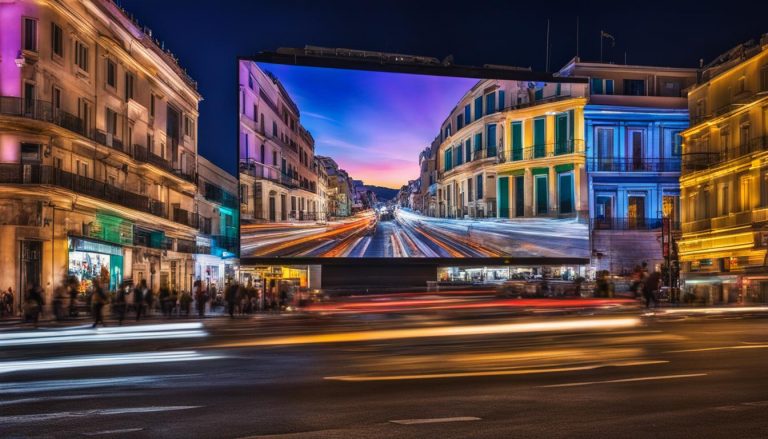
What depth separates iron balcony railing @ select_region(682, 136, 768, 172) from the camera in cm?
4281

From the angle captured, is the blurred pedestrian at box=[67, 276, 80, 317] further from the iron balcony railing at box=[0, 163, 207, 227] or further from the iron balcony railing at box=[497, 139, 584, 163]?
the iron balcony railing at box=[497, 139, 584, 163]

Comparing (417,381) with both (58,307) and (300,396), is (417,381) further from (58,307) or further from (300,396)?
(58,307)

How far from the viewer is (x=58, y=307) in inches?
1185

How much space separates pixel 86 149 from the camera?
132ft

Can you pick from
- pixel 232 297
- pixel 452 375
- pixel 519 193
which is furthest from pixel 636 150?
pixel 452 375

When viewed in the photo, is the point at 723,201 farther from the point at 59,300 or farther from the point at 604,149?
the point at 59,300

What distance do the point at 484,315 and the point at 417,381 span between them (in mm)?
14650

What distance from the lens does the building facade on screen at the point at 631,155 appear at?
2170 inches

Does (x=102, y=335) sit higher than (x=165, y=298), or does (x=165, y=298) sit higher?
(x=165, y=298)

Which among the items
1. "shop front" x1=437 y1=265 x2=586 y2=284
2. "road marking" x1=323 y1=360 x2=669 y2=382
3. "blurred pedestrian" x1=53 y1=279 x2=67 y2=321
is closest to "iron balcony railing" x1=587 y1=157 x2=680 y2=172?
"shop front" x1=437 y1=265 x2=586 y2=284

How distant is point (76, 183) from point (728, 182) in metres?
33.8

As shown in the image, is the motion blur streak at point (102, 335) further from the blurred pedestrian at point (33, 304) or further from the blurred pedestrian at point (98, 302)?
the blurred pedestrian at point (33, 304)

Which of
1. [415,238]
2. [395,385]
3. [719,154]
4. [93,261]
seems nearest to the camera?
[395,385]

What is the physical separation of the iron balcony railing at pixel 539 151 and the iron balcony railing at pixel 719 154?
6.51m
